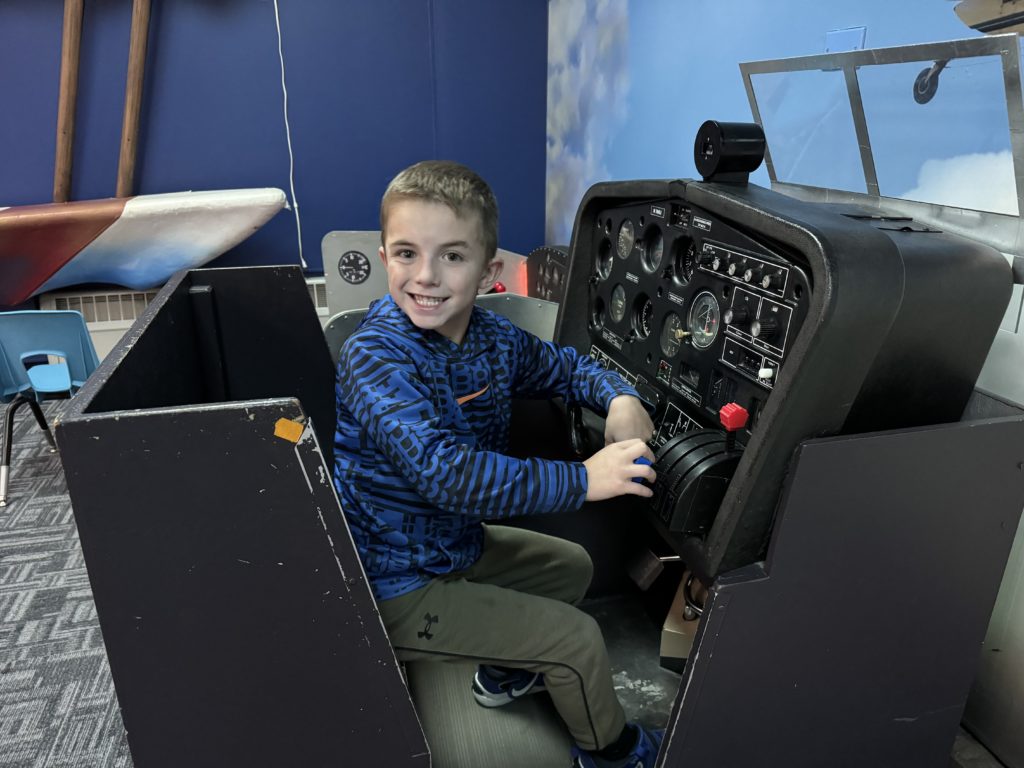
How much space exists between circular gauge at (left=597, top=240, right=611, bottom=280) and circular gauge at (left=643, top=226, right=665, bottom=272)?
14cm

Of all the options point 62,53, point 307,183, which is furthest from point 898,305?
point 62,53

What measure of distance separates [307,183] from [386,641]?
2.94 m

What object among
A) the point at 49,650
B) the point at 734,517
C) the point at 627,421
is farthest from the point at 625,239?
the point at 49,650

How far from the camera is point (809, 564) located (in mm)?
864

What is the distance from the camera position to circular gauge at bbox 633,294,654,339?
1.18 m

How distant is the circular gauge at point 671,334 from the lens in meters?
1.07

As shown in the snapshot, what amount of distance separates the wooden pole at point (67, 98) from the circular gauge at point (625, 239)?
9.27 feet

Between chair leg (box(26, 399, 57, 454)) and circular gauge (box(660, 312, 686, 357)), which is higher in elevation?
circular gauge (box(660, 312, 686, 357))

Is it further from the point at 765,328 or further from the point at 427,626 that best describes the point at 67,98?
the point at 765,328

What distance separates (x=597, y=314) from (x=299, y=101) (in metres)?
2.49

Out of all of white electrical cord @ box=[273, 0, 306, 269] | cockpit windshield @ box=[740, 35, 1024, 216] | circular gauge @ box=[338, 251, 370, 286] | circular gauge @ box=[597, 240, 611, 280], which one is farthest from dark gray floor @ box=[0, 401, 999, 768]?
white electrical cord @ box=[273, 0, 306, 269]

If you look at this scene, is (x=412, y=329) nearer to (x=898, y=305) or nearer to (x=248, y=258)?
(x=898, y=305)

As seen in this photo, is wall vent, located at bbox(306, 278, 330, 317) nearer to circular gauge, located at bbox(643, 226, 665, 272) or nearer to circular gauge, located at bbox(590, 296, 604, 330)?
circular gauge, located at bbox(590, 296, 604, 330)

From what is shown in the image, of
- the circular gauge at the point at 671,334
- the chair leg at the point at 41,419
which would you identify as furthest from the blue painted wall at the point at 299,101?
the circular gauge at the point at 671,334
